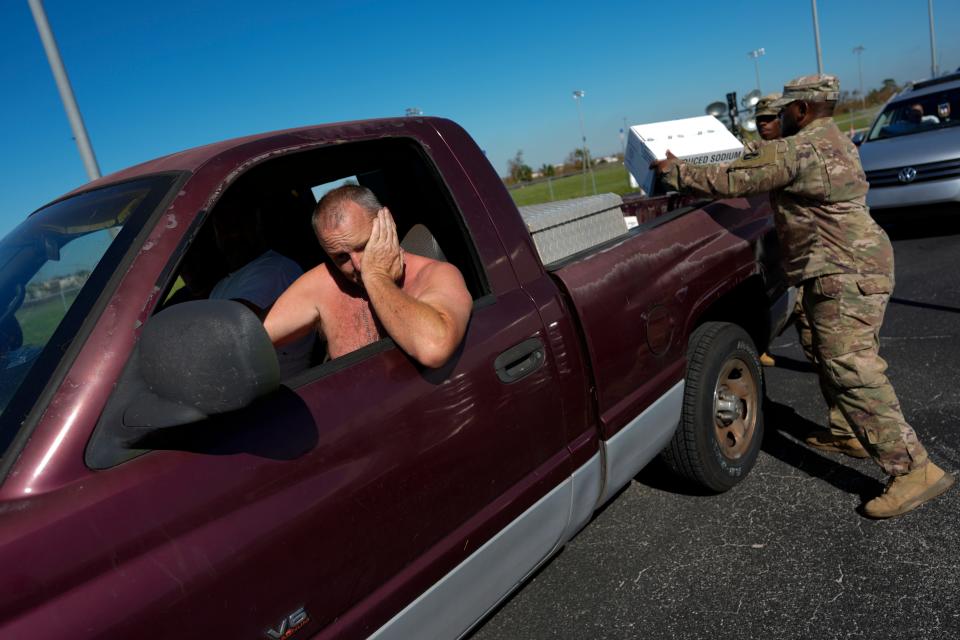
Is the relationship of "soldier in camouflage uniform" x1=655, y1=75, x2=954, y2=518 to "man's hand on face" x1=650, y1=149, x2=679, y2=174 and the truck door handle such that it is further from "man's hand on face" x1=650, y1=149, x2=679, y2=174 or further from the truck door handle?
the truck door handle

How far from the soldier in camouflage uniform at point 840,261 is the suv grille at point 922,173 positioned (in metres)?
5.43

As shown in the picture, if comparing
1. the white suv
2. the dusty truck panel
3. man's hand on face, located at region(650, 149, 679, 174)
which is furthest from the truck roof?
the white suv

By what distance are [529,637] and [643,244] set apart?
5.21ft

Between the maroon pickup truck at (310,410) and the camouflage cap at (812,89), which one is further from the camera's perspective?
the camouflage cap at (812,89)

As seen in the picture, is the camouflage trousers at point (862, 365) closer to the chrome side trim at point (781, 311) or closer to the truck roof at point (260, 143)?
the chrome side trim at point (781, 311)

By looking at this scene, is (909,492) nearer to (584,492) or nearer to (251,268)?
(584,492)

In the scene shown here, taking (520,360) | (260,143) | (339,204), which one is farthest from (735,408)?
(260,143)

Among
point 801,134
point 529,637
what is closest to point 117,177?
point 529,637

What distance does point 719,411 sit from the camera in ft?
10.2

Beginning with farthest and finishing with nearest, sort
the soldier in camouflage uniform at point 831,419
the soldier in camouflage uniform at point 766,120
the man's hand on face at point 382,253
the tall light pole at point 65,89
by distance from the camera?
the tall light pole at point 65,89 → the soldier in camouflage uniform at point 766,120 → the soldier in camouflage uniform at point 831,419 → the man's hand on face at point 382,253

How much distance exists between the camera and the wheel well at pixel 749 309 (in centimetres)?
338

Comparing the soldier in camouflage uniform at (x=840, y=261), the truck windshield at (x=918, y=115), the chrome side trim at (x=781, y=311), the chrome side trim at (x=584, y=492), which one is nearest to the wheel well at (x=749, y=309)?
the chrome side trim at (x=781, y=311)

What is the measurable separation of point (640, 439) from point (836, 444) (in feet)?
5.09

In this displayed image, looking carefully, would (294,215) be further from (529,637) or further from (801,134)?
(801,134)
